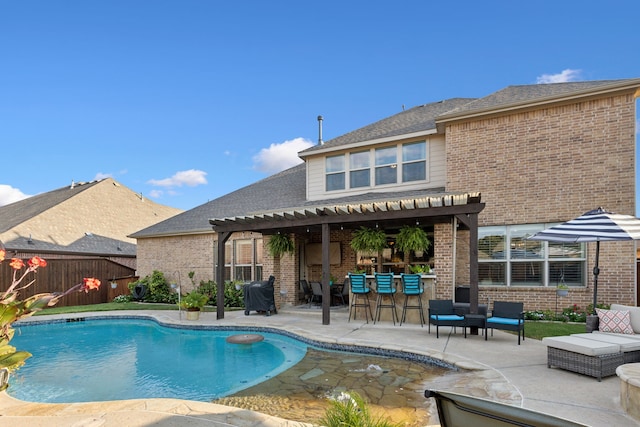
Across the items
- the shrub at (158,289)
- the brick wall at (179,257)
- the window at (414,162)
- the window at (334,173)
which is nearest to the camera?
the window at (414,162)

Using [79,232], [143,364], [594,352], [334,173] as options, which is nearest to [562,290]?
[594,352]

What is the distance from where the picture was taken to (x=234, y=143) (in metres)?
21.7

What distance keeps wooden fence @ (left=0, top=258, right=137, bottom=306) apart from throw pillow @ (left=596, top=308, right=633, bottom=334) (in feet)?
54.9

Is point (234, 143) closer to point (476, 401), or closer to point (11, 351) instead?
point (11, 351)

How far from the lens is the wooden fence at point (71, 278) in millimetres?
15139

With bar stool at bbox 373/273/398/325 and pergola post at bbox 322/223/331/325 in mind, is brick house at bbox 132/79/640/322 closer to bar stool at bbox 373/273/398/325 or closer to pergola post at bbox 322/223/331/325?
pergola post at bbox 322/223/331/325

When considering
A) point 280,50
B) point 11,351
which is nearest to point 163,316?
point 11,351

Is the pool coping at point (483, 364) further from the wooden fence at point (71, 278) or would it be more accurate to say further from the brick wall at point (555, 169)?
the wooden fence at point (71, 278)

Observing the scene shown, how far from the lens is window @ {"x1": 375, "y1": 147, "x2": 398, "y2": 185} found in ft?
40.4

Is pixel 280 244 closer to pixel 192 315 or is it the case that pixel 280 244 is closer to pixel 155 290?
pixel 192 315

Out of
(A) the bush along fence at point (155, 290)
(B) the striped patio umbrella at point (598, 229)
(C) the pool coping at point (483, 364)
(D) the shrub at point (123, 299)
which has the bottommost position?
(D) the shrub at point (123, 299)

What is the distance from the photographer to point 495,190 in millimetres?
10289

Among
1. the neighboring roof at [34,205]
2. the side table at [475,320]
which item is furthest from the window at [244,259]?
the neighboring roof at [34,205]

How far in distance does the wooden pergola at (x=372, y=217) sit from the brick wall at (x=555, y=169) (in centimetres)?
159
